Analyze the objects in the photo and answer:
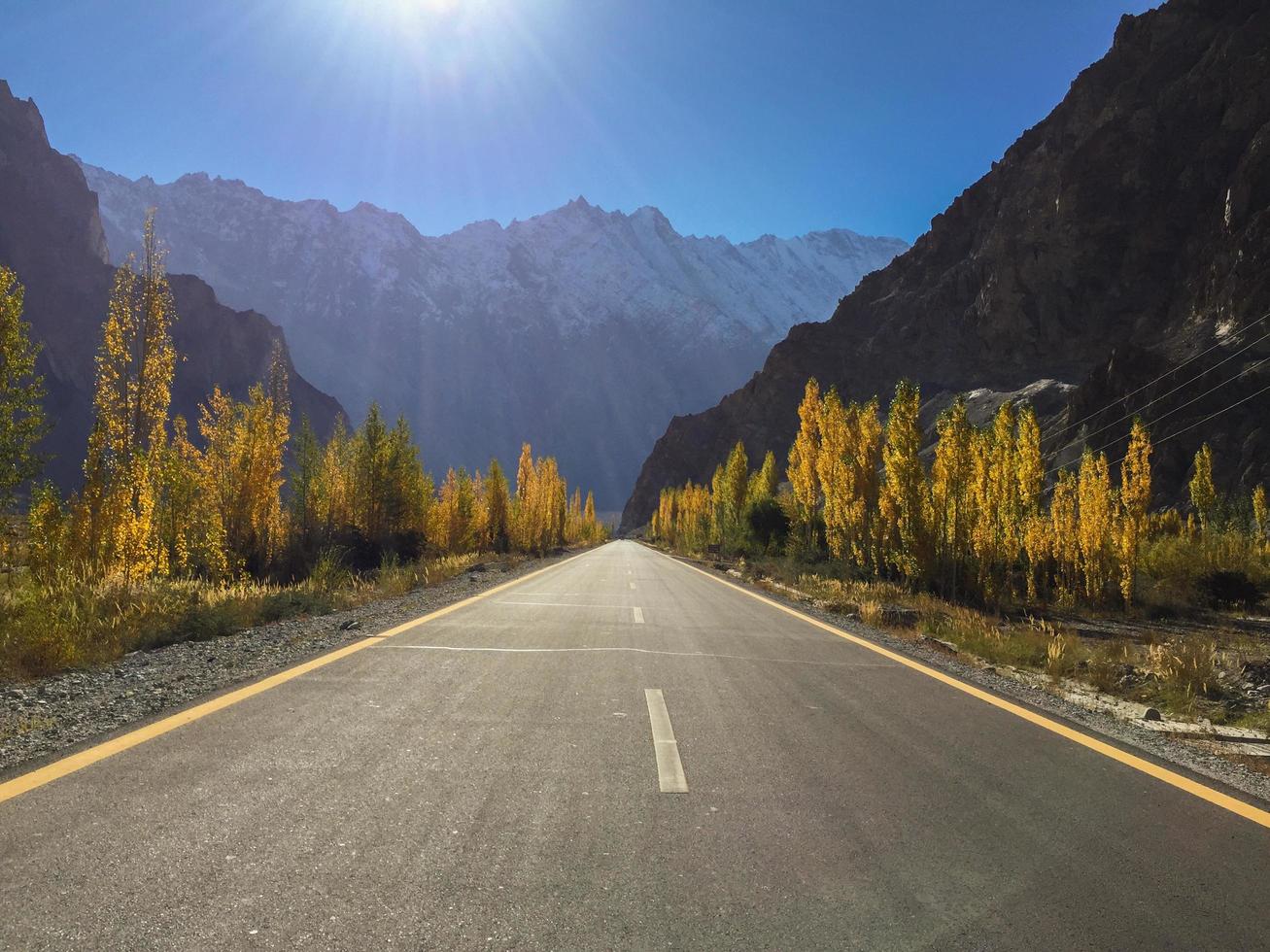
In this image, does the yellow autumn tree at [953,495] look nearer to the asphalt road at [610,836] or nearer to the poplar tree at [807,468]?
the poplar tree at [807,468]

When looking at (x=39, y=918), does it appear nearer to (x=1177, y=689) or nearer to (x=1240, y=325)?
(x=1177, y=689)

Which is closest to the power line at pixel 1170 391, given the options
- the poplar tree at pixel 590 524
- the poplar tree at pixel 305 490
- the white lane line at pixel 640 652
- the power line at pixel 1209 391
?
the power line at pixel 1209 391

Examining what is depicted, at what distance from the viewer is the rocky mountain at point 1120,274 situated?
153ft

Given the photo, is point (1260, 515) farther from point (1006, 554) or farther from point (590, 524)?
point (590, 524)

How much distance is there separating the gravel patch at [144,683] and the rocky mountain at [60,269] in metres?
104

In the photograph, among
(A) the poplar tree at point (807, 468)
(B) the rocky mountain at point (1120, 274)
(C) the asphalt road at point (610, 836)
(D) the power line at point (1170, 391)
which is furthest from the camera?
(B) the rocky mountain at point (1120, 274)

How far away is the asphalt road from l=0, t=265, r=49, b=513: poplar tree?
9.75m

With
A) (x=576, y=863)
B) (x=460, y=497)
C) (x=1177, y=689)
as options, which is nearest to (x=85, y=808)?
(x=576, y=863)

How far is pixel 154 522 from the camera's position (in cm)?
1616

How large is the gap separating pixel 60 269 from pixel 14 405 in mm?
142582

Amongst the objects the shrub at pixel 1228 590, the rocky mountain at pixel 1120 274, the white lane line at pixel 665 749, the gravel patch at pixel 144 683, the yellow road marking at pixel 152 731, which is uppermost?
the rocky mountain at pixel 1120 274

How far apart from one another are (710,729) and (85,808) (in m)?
3.48

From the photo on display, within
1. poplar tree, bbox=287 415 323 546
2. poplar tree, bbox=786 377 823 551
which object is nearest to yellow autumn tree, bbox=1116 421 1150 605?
poplar tree, bbox=786 377 823 551

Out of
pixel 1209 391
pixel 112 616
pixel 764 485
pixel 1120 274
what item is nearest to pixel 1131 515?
pixel 112 616
